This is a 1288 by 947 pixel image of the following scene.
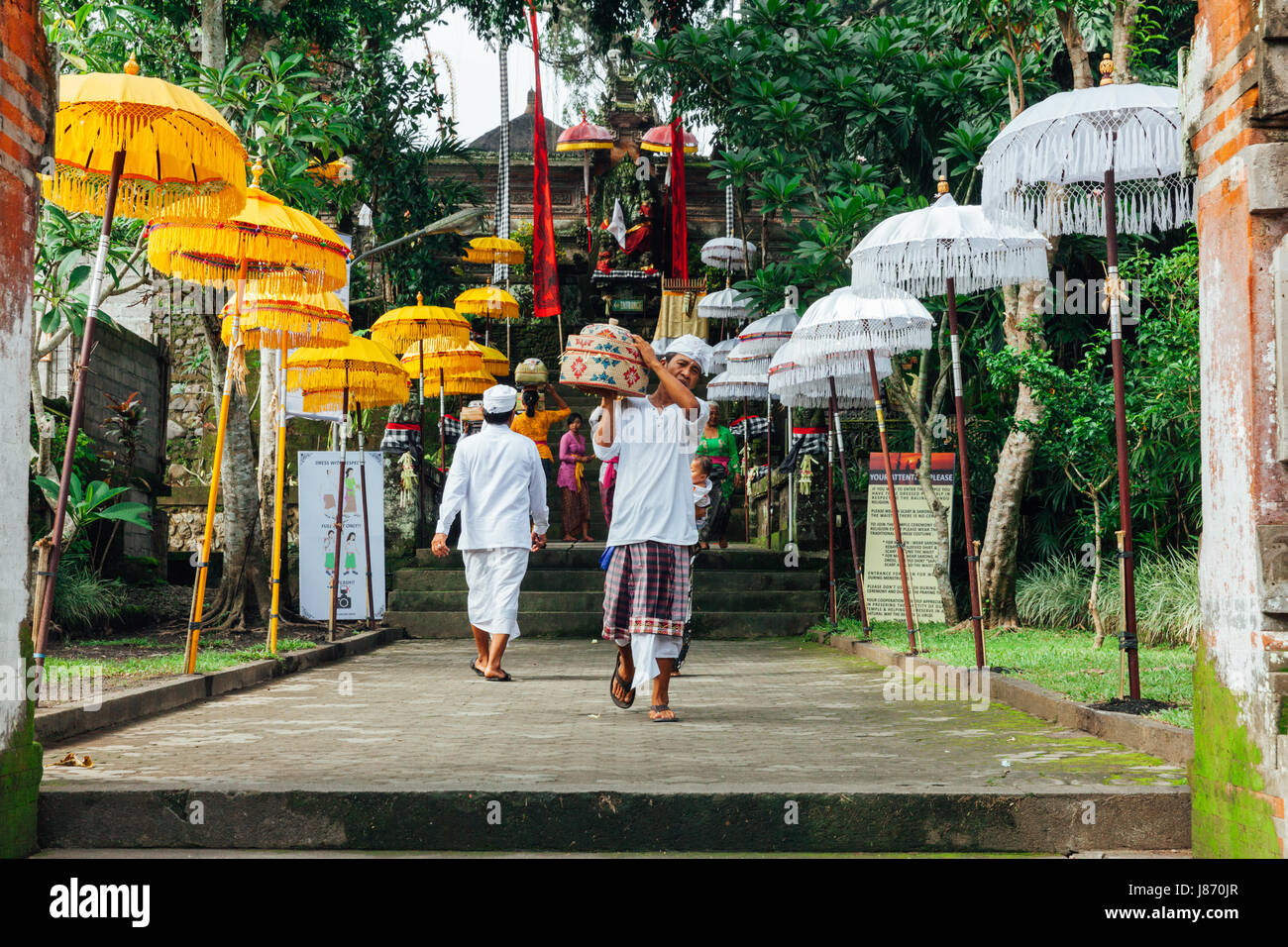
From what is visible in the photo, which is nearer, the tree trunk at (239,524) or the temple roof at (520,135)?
the tree trunk at (239,524)

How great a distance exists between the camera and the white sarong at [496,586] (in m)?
8.66

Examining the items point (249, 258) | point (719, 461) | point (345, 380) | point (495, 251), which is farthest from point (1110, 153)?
point (495, 251)

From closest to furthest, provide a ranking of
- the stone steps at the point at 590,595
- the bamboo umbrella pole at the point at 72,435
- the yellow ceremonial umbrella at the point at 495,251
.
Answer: the bamboo umbrella pole at the point at 72,435, the stone steps at the point at 590,595, the yellow ceremonial umbrella at the point at 495,251

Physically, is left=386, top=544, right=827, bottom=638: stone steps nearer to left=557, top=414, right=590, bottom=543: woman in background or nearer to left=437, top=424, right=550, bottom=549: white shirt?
left=557, top=414, right=590, bottom=543: woman in background

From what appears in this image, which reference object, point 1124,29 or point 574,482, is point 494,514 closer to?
point 1124,29

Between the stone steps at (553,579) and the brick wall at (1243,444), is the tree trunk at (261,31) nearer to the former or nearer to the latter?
the stone steps at (553,579)

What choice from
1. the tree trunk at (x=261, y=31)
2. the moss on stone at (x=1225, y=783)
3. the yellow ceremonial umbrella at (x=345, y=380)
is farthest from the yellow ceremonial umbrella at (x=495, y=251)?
the moss on stone at (x=1225, y=783)

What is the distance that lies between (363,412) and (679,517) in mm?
9600

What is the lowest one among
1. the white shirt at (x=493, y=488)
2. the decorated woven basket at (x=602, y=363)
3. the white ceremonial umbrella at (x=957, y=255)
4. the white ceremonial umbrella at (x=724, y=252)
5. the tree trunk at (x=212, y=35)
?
the white shirt at (x=493, y=488)

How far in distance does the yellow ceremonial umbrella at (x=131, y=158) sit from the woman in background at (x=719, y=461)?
289 inches

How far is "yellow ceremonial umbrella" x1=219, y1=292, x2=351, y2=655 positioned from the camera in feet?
29.2

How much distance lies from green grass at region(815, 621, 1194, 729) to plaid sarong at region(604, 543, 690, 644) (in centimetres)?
219

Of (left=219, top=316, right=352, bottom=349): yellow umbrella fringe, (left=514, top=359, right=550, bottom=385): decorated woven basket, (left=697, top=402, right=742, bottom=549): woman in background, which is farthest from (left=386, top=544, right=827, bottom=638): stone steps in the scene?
(left=219, top=316, right=352, bottom=349): yellow umbrella fringe

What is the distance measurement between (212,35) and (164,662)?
226 inches
